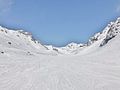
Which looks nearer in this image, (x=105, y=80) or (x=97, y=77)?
(x=105, y=80)

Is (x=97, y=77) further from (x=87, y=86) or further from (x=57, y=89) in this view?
(x=57, y=89)

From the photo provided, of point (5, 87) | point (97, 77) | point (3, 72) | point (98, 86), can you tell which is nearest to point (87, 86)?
point (98, 86)

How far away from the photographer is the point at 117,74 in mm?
32156

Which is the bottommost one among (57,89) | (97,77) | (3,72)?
(57,89)

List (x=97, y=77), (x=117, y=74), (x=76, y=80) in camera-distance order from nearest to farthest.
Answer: (x=76, y=80), (x=97, y=77), (x=117, y=74)

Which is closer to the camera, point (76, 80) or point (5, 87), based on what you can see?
point (5, 87)

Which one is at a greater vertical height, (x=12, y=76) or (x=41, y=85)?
(x=12, y=76)

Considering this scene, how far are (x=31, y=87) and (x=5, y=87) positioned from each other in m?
2.34

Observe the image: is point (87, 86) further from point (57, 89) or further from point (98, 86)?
point (57, 89)

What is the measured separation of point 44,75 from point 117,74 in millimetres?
8403

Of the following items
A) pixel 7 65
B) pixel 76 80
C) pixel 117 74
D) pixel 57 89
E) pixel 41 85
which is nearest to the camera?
pixel 57 89

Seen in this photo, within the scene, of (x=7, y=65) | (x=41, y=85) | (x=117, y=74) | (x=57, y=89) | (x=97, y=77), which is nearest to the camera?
(x=57, y=89)

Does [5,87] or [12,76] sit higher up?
[12,76]

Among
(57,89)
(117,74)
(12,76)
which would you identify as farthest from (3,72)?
(117,74)
